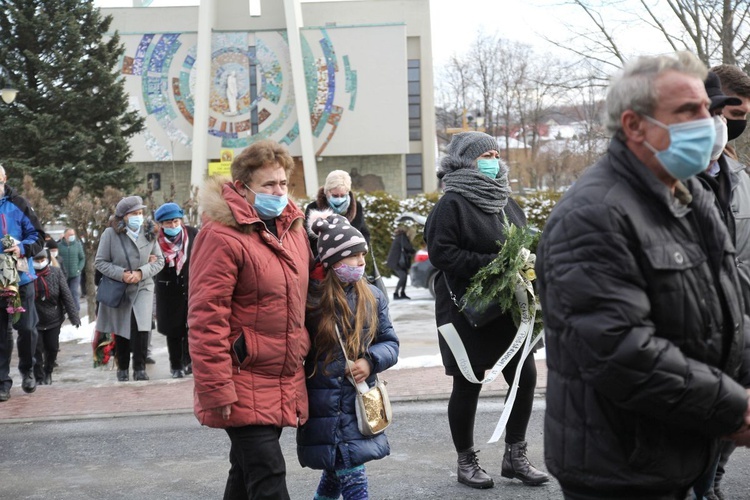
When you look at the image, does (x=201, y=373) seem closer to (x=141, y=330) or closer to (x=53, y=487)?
(x=53, y=487)

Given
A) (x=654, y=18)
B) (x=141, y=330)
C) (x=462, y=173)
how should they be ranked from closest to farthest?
(x=462, y=173) → (x=141, y=330) → (x=654, y=18)

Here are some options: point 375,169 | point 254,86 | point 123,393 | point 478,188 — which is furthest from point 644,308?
point 375,169

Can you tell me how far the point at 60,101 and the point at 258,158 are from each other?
91.3ft

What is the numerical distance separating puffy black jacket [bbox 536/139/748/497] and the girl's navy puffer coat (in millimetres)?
1764

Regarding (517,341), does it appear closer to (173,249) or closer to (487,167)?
(487,167)

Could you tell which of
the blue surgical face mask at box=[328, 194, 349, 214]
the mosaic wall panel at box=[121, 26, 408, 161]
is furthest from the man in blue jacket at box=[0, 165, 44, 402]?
the mosaic wall panel at box=[121, 26, 408, 161]

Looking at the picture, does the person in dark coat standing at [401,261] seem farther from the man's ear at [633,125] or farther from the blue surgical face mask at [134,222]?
the man's ear at [633,125]

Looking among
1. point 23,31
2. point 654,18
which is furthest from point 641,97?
point 23,31

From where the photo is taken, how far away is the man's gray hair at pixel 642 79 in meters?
2.79

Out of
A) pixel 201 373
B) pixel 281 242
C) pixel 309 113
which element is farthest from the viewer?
pixel 309 113

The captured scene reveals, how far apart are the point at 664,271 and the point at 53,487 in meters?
4.99

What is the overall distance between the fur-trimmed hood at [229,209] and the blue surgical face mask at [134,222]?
5935mm

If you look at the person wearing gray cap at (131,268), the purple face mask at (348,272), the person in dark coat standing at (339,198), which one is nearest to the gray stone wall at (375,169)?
the person wearing gray cap at (131,268)

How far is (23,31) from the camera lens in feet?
97.5
